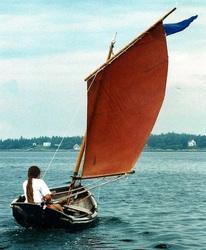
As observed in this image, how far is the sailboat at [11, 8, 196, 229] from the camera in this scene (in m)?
26.2

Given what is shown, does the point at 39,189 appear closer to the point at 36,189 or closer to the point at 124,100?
the point at 36,189

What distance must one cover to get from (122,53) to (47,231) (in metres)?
8.48

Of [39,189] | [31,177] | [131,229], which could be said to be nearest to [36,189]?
[39,189]

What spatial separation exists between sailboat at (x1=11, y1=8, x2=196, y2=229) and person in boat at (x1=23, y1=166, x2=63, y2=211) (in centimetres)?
103

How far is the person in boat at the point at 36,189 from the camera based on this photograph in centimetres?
2434

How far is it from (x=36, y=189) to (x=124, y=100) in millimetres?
5835

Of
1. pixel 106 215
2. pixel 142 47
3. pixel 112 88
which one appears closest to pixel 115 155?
pixel 112 88

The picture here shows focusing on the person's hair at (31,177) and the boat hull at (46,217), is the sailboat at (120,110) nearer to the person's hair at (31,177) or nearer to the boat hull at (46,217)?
the boat hull at (46,217)

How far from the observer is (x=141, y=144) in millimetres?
28344

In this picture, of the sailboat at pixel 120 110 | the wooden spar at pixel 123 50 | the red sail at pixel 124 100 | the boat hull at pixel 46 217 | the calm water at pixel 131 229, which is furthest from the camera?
the red sail at pixel 124 100

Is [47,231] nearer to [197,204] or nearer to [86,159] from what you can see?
[86,159]

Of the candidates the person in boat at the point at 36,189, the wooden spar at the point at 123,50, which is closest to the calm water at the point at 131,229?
the person in boat at the point at 36,189

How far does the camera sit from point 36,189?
80.7ft

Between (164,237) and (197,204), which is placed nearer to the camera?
(164,237)
